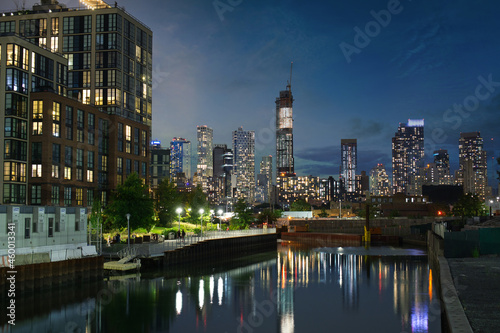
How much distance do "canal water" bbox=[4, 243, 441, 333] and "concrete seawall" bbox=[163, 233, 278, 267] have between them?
2519mm

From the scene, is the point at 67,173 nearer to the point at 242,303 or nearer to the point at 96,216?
the point at 96,216

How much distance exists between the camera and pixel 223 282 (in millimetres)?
52656

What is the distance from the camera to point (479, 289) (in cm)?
3059

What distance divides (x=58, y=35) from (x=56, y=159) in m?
43.7

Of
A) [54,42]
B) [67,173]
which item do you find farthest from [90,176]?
[54,42]

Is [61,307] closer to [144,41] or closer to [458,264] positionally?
[458,264]

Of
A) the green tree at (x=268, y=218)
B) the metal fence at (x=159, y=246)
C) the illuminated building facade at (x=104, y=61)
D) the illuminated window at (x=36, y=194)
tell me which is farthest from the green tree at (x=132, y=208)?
the green tree at (x=268, y=218)

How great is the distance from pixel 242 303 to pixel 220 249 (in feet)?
111

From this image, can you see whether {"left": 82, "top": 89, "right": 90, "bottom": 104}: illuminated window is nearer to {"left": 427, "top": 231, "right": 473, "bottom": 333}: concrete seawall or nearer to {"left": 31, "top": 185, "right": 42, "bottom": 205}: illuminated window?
{"left": 31, "top": 185, "right": 42, "bottom": 205}: illuminated window

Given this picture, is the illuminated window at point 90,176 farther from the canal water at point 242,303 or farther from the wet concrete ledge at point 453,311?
the wet concrete ledge at point 453,311

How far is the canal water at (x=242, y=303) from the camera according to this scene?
33.6 m

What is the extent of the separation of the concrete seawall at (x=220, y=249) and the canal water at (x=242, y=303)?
252 centimetres

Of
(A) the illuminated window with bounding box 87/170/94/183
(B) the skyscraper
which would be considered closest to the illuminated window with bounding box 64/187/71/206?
(A) the illuminated window with bounding box 87/170/94/183

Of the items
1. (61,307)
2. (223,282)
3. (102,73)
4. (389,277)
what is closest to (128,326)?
(61,307)
